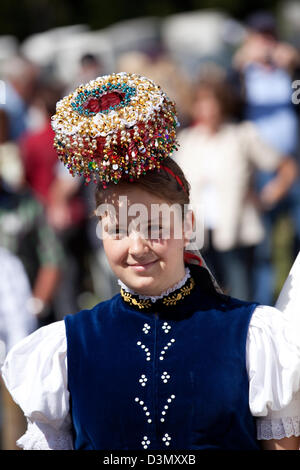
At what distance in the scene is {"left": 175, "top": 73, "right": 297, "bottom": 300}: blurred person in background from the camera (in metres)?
5.74

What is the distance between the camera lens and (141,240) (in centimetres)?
232

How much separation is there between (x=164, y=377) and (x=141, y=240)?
1.18ft

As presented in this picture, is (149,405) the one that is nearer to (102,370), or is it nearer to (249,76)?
(102,370)

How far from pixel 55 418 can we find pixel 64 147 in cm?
72

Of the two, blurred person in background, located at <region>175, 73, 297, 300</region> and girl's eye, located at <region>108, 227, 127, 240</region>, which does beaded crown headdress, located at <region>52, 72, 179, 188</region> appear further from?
blurred person in background, located at <region>175, 73, 297, 300</region>

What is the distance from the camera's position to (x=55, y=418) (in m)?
2.39

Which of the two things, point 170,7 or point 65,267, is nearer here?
point 65,267

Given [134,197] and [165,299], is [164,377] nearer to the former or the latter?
[165,299]

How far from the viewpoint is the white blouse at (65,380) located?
7.44 feet

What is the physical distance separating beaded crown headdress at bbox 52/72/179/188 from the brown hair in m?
0.03

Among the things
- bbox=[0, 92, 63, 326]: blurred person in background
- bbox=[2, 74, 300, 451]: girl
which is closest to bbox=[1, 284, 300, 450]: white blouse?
bbox=[2, 74, 300, 451]: girl

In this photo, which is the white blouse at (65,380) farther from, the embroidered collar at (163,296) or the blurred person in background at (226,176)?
the blurred person in background at (226,176)

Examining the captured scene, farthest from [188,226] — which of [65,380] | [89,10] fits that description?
[89,10]

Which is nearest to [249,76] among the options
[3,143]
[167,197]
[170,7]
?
[3,143]
